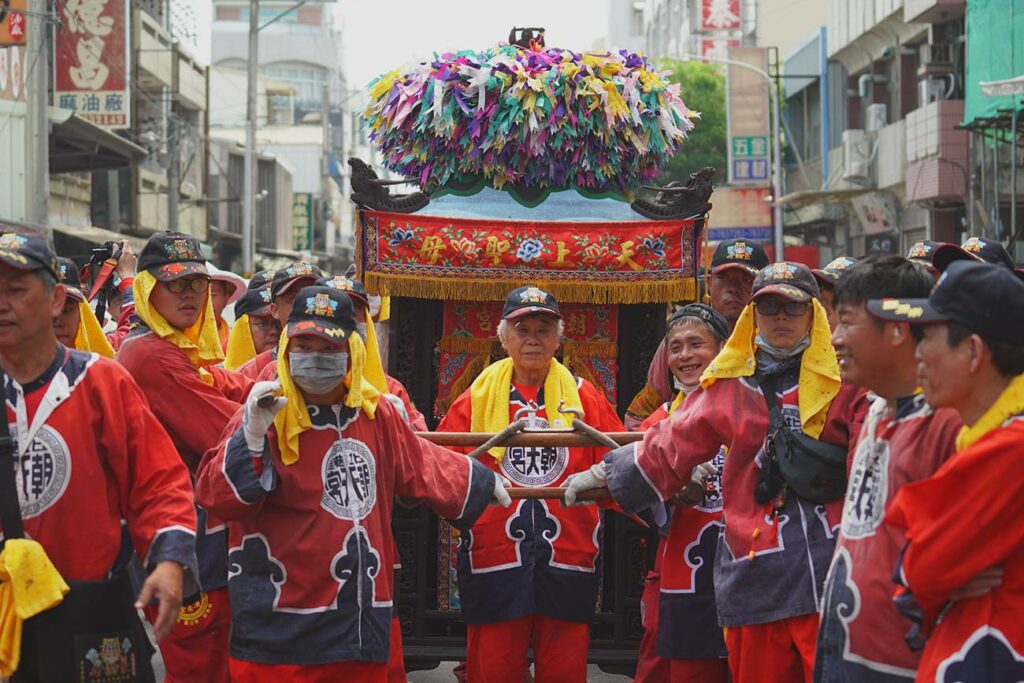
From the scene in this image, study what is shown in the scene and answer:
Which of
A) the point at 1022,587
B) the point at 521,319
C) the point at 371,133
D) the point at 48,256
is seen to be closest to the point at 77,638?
the point at 48,256

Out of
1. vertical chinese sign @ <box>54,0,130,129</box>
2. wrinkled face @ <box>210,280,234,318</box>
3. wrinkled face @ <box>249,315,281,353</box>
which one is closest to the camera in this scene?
wrinkled face @ <box>249,315,281,353</box>

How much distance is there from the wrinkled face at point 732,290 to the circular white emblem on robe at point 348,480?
9.08 ft

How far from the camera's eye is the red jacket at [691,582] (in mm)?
6492

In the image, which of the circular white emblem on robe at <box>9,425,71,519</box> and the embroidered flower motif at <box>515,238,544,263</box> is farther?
the embroidered flower motif at <box>515,238,544,263</box>

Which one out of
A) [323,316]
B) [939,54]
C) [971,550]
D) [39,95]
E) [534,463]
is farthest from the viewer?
[939,54]

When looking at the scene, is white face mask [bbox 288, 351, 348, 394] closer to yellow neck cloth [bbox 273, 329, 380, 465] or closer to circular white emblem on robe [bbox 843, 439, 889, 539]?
yellow neck cloth [bbox 273, 329, 380, 465]

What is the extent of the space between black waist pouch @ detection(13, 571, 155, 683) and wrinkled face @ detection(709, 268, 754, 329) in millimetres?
3983

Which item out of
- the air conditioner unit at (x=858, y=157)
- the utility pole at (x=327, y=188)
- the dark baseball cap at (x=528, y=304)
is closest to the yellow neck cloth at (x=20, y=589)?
the dark baseball cap at (x=528, y=304)

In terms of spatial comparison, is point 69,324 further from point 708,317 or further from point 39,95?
point 39,95

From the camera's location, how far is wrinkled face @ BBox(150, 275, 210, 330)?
21.2ft

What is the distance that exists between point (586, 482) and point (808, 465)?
105 cm

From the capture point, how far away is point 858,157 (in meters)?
33.0

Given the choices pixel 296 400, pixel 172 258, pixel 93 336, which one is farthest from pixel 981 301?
pixel 93 336

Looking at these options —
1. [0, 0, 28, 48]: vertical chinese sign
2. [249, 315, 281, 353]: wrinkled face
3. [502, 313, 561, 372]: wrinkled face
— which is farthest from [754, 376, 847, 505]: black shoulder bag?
[0, 0, 28, 48]: vertical chinese sign
